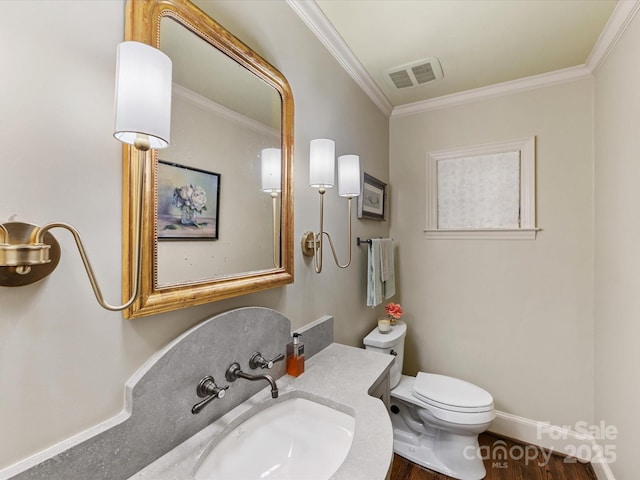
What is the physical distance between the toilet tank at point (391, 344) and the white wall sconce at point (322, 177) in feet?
2.43

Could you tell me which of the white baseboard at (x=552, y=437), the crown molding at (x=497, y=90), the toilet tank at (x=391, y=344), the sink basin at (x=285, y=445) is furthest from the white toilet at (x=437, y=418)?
the crown molding at (x=497, y=90)

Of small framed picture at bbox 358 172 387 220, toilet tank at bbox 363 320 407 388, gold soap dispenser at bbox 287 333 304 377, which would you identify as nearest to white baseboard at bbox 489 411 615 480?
toilet tank at bbox 363 320 407 388

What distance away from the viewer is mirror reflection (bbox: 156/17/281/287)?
0.86 metres

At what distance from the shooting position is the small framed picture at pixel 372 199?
6.59ft

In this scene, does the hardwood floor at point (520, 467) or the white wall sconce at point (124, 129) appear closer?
the white wall sconce at point (124, 129)

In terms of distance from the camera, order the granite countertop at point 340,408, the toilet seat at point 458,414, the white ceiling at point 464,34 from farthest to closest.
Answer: the toilet seat at point 458,414 → the white ceiling at point 464,34 → the granite countertop at point 340,408

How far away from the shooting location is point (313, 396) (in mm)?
1069

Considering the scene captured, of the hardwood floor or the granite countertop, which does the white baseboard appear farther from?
the granite countertop

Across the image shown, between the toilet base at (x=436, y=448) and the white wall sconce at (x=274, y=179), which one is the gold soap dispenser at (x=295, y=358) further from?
the toilet base at (x=436, y=448)

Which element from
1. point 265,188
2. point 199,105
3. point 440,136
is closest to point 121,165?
point 199,105

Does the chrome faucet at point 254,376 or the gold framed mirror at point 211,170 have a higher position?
the gold framed mirror at point 211,170

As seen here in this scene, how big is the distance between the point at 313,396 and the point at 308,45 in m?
1.57

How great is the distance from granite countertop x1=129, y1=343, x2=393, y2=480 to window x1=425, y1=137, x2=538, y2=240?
1347mm

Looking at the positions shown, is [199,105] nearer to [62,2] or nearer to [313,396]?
[62,2]
